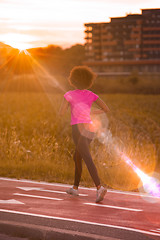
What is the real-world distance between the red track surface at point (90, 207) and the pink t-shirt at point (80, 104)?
3.57 ft

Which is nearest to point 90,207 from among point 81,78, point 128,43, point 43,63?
point 81,78

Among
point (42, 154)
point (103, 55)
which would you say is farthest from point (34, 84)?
point (42, 154)

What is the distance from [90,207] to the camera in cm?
516

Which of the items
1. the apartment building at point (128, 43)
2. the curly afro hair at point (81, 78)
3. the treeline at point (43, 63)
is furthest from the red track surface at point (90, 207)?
the apartment building at point (128, 43)

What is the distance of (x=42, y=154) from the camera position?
898cm

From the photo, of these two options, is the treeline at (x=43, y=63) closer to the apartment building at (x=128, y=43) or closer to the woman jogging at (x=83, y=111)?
the apartment building at (x=128, y=43)

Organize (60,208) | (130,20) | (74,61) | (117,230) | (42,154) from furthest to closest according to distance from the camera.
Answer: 1. (74,61)
2. (130,20)
3. (42,154)
4. (60,208)
5. (117,230)

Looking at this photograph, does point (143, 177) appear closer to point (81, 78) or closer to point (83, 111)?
point (83, 111)

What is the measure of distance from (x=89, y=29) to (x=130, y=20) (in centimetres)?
1259

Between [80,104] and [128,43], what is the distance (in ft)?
354

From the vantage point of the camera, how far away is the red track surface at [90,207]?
448 cm

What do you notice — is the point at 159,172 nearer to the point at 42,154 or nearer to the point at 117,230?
the point at 42,154

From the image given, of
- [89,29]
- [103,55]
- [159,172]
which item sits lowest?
[159,172]

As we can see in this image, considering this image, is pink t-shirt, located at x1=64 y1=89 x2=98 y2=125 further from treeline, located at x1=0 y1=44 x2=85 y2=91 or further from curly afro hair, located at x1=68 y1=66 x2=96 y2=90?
treeline, located at x1=0 y1=44 x2=85 y2=91
